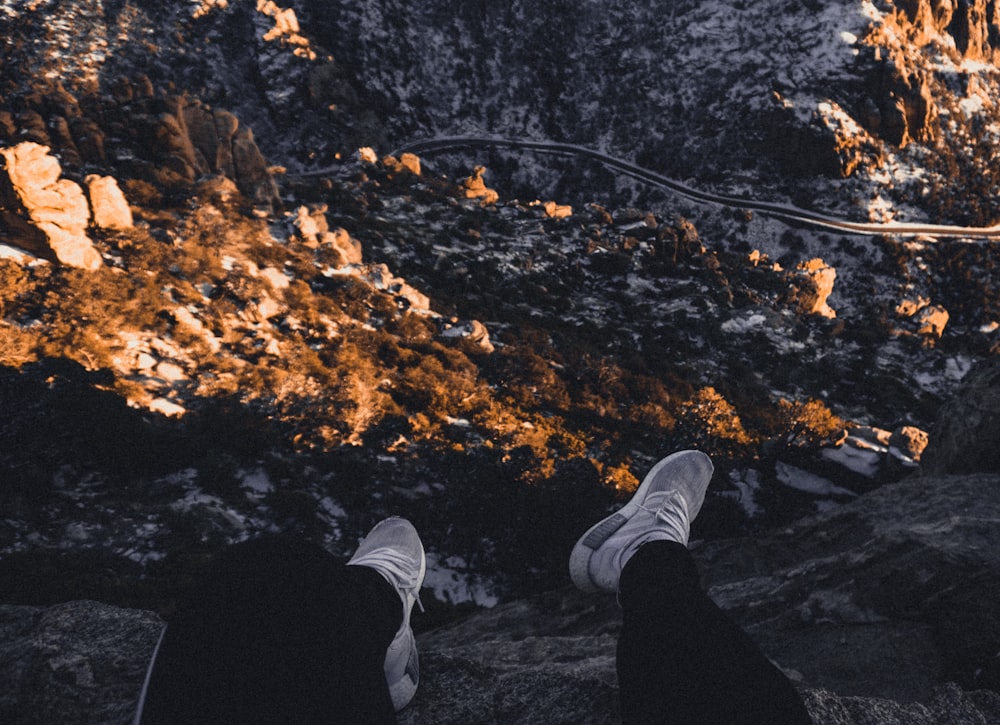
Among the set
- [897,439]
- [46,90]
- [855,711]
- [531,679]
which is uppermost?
[46,90]

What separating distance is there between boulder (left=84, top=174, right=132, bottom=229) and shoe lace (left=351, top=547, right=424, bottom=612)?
654 inches

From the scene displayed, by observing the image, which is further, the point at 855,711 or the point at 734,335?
the point at 734,335

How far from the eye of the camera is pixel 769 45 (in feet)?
165

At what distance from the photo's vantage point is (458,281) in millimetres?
20750

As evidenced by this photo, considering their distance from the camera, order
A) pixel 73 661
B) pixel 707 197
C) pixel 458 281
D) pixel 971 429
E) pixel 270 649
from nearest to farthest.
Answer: pixel 270 649 → pixel 73 661 → pixel 971 429 → pixel 458 281 → pixel 707 197

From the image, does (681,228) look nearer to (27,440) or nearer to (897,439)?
(897,439)

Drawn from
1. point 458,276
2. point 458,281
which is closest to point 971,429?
point 458,281

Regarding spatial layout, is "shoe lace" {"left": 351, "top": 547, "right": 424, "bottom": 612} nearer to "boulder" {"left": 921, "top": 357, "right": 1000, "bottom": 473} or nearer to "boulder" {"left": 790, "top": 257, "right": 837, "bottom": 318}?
"boulder" {"left": 921, "top": 357, "right": 1000, "bottom": 473}

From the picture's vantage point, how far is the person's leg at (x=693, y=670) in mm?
1896

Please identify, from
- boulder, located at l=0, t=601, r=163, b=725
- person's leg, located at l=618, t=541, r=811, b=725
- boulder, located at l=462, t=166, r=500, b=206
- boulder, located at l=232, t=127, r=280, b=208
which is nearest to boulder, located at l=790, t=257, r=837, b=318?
boulder, located at l=462, t=166, r=500, b=206

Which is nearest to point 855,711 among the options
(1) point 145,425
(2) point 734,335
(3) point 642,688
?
(3) point 642,688

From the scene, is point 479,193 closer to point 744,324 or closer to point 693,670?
point 744,324

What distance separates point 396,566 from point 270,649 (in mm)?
1743

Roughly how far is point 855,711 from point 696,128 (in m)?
57.1
